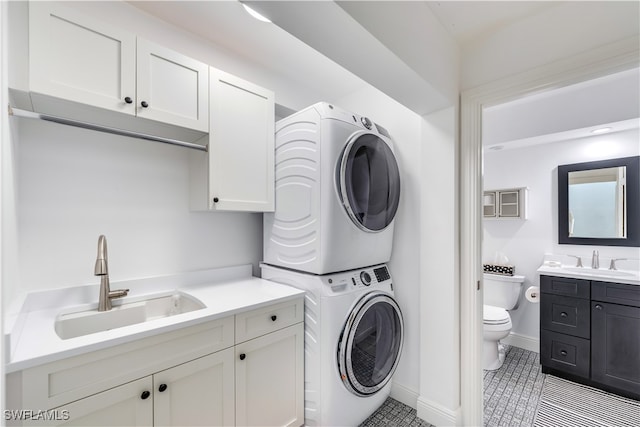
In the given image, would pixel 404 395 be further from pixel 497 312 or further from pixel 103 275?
pixel 103 275

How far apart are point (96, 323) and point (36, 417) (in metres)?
0.55

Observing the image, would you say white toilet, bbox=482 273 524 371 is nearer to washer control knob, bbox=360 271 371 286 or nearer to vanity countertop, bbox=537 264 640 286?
vanity countertop, bbox=537 264 640 286

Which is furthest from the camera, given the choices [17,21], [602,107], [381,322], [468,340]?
[602,107]


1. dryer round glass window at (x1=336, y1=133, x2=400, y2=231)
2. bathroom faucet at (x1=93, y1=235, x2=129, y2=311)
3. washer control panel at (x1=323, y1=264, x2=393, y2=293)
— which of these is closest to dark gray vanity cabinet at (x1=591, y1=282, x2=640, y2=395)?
washer control panel at (x1=323, y1=264, x2=393, y2=293)

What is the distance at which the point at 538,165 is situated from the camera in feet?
9.78

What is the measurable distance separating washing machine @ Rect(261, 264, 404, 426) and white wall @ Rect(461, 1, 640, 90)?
1.48 meters

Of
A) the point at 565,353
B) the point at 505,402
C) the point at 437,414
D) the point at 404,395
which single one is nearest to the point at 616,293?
the point at 565,353

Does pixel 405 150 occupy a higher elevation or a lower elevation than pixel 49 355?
higher

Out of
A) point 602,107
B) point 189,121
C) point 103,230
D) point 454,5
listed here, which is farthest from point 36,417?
point 602,107

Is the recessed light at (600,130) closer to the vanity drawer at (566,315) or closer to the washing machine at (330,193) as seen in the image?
the vanity drawer at (566,315)

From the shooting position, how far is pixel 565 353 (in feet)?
7.77

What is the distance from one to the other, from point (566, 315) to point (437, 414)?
59.8 inches

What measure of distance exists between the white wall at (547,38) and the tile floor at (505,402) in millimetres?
2220

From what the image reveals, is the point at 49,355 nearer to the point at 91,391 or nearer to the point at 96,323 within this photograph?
the point at 91,391
